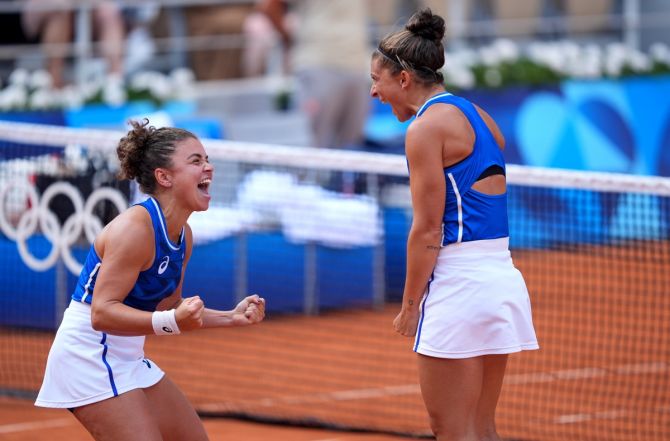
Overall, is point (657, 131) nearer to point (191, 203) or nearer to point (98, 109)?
point (98, 109)

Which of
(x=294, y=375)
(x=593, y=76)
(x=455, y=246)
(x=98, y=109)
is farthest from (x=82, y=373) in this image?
(x=593, y=76)

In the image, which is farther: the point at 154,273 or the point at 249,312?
the point at 154,273

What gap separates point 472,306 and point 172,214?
1.17 metres

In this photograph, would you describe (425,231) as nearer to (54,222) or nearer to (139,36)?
(54,222)

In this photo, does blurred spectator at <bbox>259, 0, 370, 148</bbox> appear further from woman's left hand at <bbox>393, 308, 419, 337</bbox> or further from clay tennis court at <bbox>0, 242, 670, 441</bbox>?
woman's left hand at <bbox>393, 308, 419, 337</bbox>

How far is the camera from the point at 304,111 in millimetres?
12180

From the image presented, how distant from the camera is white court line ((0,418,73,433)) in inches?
275

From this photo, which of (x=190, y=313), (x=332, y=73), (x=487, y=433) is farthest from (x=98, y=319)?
(x=332, y=73)

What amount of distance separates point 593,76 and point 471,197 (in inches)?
436

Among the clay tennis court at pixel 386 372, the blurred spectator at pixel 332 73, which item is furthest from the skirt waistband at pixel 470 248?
the blurred spectator at pixel 332 73

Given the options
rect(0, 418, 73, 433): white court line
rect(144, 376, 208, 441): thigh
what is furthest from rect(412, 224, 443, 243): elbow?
rect(0, 418, 73, 433): white court line

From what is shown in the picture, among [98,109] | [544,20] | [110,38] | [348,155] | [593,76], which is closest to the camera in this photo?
[348,155]

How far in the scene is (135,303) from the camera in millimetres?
4273

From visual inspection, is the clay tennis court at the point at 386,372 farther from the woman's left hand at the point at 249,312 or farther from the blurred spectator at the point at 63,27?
the blurred spectator at the point at 63,27
